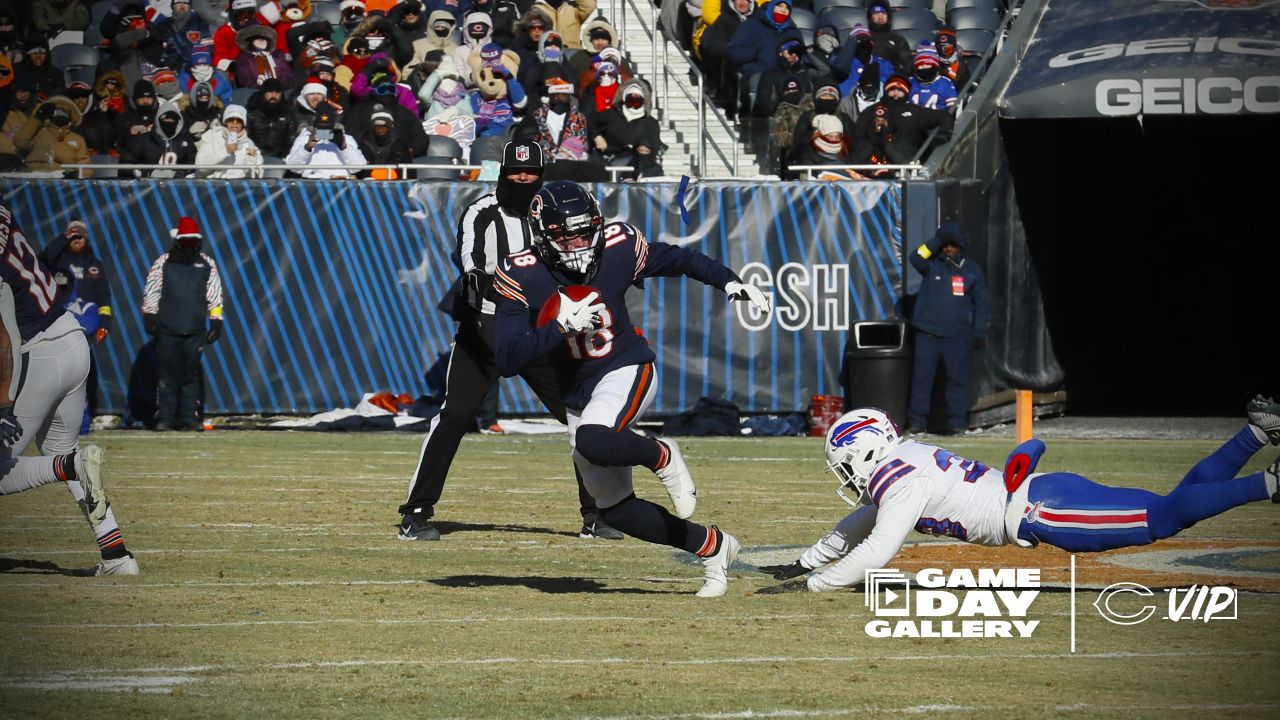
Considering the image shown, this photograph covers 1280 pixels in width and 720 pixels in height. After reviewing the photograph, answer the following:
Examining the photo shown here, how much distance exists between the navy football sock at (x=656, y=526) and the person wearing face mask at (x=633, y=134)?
34.5ft

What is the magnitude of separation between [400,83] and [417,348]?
3.36 meters

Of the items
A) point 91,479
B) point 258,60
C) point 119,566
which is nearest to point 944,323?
point 258,60

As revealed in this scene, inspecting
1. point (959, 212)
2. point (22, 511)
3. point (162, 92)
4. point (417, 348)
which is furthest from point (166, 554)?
point (162, 92)

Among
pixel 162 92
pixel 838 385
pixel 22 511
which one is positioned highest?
pixel 162 92

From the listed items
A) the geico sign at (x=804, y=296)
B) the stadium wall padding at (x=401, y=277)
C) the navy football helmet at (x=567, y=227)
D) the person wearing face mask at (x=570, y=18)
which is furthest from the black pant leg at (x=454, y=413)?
the person wearing face mask at (x=570, y=18)

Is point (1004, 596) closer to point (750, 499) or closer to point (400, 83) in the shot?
point (750, 499)

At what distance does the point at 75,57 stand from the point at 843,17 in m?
9.16

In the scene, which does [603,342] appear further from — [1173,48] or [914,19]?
[914,19]

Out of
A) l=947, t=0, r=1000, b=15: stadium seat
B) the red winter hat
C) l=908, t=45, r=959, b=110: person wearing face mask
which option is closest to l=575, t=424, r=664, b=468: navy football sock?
the red winter hat

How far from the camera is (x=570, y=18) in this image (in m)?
19.6

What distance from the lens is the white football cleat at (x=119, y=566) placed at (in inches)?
307

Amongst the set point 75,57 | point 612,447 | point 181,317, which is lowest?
point 181,317

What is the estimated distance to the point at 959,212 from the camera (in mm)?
16922

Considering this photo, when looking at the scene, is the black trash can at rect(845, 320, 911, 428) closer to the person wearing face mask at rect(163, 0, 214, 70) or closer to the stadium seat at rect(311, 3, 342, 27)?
the stadium seat at rect(311, 3, 342, 27)
